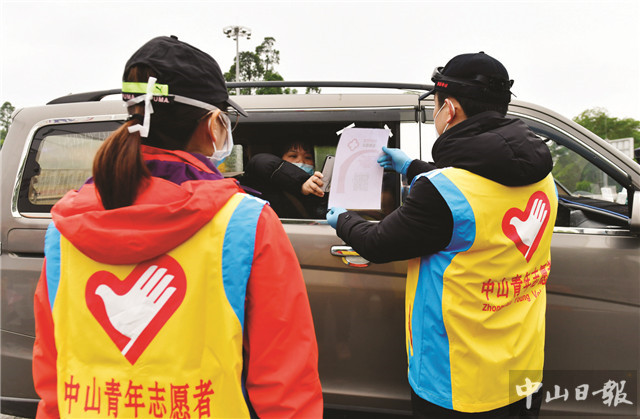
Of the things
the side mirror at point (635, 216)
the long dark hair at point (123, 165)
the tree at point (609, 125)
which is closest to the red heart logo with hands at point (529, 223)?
the side mirror at point (635, 216)

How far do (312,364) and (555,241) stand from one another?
5.62 ft

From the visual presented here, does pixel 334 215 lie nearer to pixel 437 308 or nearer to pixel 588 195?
pixel 437 308

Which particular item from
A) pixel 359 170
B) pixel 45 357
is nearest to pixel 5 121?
pixel 359 170

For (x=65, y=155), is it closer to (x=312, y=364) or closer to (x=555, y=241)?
(x=312, y=364)

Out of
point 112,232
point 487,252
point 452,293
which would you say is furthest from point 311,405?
point 487,252

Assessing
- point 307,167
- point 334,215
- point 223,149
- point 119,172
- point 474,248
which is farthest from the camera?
point 307,167

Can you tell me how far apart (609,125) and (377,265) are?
53.4m

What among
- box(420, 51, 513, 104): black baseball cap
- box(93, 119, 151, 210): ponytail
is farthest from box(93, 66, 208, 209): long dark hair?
box(420, 51, 513, 104): black baseball cap

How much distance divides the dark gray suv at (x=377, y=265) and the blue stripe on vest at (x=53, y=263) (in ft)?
4.38

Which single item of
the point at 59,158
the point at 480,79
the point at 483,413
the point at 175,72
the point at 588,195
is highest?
the point at 480,79

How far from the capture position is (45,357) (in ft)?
3.43

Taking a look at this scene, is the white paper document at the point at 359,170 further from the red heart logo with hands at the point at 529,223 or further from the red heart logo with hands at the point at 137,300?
the red heart logo with hands at the point at 137,300

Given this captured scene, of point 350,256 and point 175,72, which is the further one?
point 350,256

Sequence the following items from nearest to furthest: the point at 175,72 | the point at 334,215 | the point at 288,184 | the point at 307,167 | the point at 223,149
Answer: the point at 175,72 → the point at 223,149 → the point at 334,215 → the point at 288,184 → the point at 307,167
